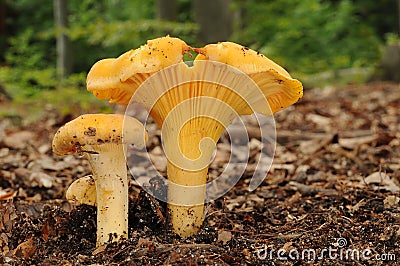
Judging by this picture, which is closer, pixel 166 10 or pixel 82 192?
pixel 82 192

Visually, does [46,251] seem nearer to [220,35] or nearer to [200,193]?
[200,193]

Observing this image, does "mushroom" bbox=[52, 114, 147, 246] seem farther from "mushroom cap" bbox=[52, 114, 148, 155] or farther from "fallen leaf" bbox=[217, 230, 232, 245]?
"fallen leaf" bbox=[217, 230, 232, 245]

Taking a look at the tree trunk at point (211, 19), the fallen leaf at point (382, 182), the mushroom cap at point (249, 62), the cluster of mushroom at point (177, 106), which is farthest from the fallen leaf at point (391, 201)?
the tree trunk at point (211, 19)

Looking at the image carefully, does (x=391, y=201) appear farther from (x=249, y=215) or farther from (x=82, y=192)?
(x=82, y=192)

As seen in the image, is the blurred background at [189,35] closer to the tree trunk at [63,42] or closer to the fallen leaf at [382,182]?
the tree trunk at [63,42]

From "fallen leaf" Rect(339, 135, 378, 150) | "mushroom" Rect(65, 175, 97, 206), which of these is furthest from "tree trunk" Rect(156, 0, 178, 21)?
"mushroom" Rect(65, 175, 97, 206)

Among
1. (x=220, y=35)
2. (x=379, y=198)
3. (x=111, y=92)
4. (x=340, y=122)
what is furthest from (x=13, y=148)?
(x=220, y=35)

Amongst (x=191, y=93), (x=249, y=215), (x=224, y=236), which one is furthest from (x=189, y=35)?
(x=224, y=236)
